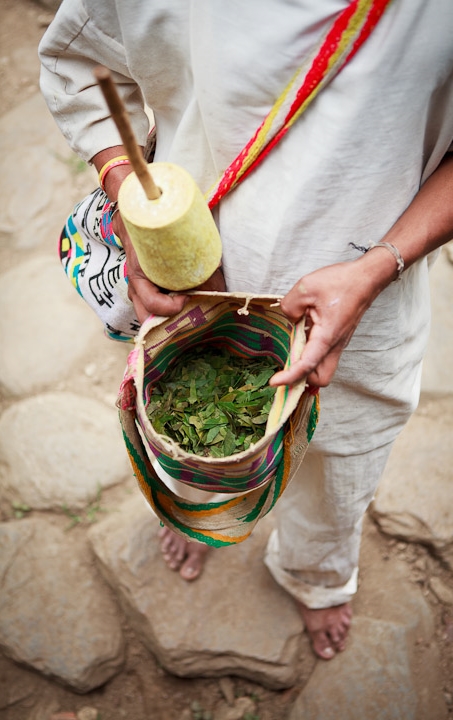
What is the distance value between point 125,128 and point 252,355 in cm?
61

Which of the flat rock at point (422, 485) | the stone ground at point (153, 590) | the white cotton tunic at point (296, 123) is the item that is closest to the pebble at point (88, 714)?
the stone ground at point (153, 590)

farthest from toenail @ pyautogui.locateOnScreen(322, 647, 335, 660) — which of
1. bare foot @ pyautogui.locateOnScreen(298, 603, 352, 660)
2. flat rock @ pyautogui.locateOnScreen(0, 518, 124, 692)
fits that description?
flat rock @ pyautogui.locateOnScreen(0, 518, 124, 692)

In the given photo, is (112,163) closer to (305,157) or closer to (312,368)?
(305,157)

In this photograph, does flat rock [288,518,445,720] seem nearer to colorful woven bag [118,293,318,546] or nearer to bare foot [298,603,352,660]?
bare foot [298,603,352,660]

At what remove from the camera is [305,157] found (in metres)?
1.00

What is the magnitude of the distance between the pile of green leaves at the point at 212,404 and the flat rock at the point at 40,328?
4.72ft

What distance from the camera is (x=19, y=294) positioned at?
→ 2.76 meters

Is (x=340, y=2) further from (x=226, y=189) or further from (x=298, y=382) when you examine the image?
(x=298, y=382)

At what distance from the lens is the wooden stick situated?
2.35ft

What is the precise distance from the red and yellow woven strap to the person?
2 centimetres

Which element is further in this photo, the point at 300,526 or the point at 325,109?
the point at 300,526

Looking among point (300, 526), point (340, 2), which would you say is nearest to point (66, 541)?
point (300, 526)

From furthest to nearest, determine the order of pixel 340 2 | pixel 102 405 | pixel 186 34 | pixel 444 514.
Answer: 1. pixel 102 405
2. pixel 444 514
3. pixel 186 34
4. pixel 340 2

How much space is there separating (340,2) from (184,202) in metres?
0.37
